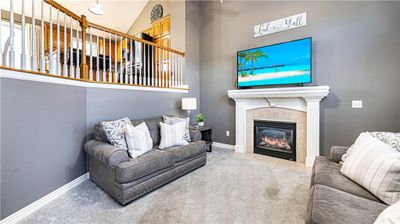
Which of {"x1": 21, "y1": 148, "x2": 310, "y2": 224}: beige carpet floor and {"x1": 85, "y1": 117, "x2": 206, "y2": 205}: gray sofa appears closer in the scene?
{"x1": 21, "y1": 148, "x2": 310, "y2": 224}: beige carpet floor

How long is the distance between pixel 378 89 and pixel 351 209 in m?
2.53

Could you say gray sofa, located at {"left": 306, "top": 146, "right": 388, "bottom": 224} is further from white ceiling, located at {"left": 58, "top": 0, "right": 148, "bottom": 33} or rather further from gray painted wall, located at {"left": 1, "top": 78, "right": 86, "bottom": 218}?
white ceiling, located at {"left": 58, "top": 0, "right": 148, "bottom": 33}

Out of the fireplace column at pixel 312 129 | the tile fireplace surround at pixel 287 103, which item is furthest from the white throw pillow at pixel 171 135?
the fireplace column at pixel 312 129

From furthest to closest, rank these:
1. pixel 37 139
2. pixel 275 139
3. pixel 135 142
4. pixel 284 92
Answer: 1. pixel 275 139
2. pixel 284 92
3. pixel 135 142
4. pixel 37 139

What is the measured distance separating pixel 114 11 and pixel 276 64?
523 centimetres

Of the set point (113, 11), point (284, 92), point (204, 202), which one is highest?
point (113, 11)

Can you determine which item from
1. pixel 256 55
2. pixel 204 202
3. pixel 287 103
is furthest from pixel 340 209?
pixel 256 55

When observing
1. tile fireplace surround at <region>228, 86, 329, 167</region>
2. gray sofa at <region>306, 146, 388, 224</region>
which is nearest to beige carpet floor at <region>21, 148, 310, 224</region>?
gray sofa at <region>306, 146, 388, 224</region>

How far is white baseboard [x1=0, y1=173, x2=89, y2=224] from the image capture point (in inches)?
64.3

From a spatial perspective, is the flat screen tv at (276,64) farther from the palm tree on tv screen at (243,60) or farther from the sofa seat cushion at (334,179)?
the sofa seat cushion at (334,179)

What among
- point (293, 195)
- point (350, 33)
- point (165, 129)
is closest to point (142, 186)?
point (165, 129)

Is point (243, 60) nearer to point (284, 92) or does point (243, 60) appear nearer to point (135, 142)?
point (284, 92)

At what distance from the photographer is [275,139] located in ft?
11.8

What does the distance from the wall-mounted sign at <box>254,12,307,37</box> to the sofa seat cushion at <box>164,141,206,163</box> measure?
2.62 meters
